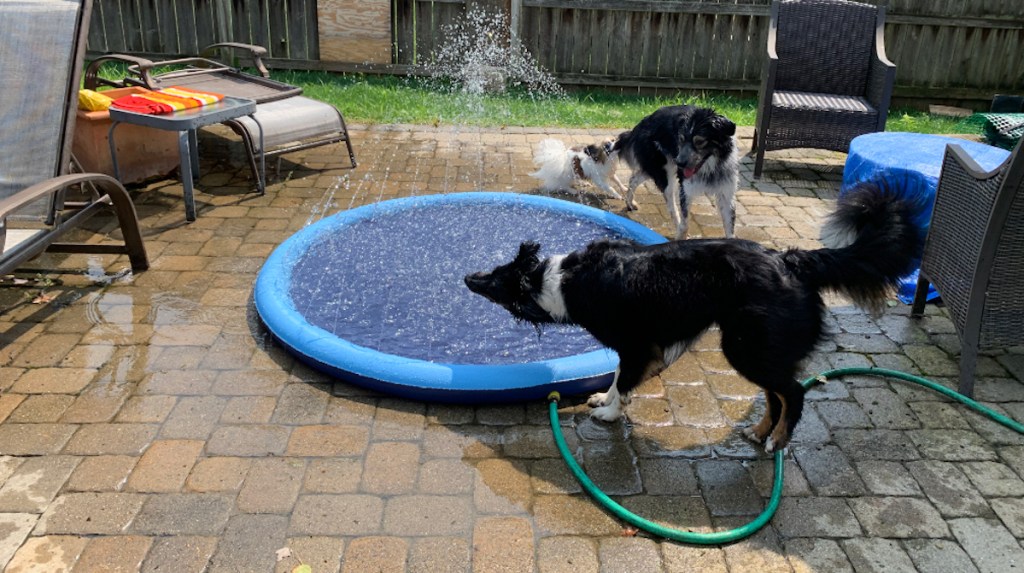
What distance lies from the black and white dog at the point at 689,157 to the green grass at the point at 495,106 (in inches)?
109

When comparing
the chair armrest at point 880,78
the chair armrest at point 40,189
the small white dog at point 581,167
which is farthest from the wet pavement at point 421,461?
the chair armrest at point 880,78

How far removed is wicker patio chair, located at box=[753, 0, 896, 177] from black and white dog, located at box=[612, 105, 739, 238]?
178cm

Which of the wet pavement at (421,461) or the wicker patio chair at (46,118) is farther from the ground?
the wicker patio chair at (46,118)

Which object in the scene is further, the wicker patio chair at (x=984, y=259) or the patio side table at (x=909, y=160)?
the patio side table at (x=909, y=160)

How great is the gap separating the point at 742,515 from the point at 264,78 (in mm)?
5831

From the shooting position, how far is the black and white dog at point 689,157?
4.92 meters

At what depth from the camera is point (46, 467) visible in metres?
2.84

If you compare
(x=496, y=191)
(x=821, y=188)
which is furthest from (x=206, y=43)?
(x=821, y=188)

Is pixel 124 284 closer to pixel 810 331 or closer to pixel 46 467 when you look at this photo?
pixel 46 467

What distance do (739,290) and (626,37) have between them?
7577 millimetres

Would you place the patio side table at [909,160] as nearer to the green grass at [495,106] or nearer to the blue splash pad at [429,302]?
the blue splash pad at [429,302]

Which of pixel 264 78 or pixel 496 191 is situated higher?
pixel 264 78

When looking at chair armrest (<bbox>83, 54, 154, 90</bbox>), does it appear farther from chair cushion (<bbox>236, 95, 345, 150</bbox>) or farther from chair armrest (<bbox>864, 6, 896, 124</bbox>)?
chair armrest (<bbox>864, 6, 896, 124</bbox>)

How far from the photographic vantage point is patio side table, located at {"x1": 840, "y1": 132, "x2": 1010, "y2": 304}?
176 inches
